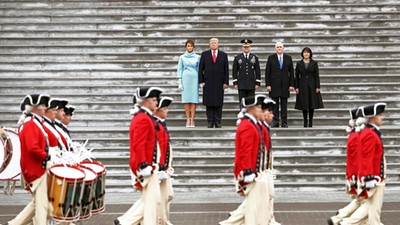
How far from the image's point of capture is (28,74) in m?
24.9

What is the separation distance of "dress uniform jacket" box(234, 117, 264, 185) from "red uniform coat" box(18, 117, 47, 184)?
253 centimetres

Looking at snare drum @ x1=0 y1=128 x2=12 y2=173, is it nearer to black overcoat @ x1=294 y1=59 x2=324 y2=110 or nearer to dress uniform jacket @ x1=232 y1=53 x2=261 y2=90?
dress uniform jacket @ x1=232 y1=53 x2=261 y2=90

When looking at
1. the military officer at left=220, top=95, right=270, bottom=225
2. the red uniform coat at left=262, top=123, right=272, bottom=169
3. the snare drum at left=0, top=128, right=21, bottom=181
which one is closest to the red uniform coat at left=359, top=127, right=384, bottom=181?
the red uniform coat at left=262, top=123, right=272, bottom=169

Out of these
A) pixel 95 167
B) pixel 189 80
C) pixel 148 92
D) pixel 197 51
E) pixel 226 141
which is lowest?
pixel 226 141

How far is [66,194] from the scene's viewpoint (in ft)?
42.0

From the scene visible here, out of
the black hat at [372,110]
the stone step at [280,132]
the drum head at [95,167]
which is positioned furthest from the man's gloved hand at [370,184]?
the stone step at [280,132]

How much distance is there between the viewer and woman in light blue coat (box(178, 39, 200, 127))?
73.5ft

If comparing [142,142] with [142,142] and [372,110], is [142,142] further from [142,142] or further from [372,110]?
[372,110]

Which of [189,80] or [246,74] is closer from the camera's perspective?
[246,74]

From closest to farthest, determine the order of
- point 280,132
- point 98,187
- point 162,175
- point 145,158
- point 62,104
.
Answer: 1. point 145,158
2. point 98,187
3. point 162,175
4. point 62,104
5. point 280,132

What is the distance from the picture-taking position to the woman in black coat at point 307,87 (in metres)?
22.1

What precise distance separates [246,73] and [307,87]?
137 cm

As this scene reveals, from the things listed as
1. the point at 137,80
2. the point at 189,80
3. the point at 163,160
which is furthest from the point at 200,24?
the point at 163,160

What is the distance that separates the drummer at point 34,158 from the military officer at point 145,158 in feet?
3.74
